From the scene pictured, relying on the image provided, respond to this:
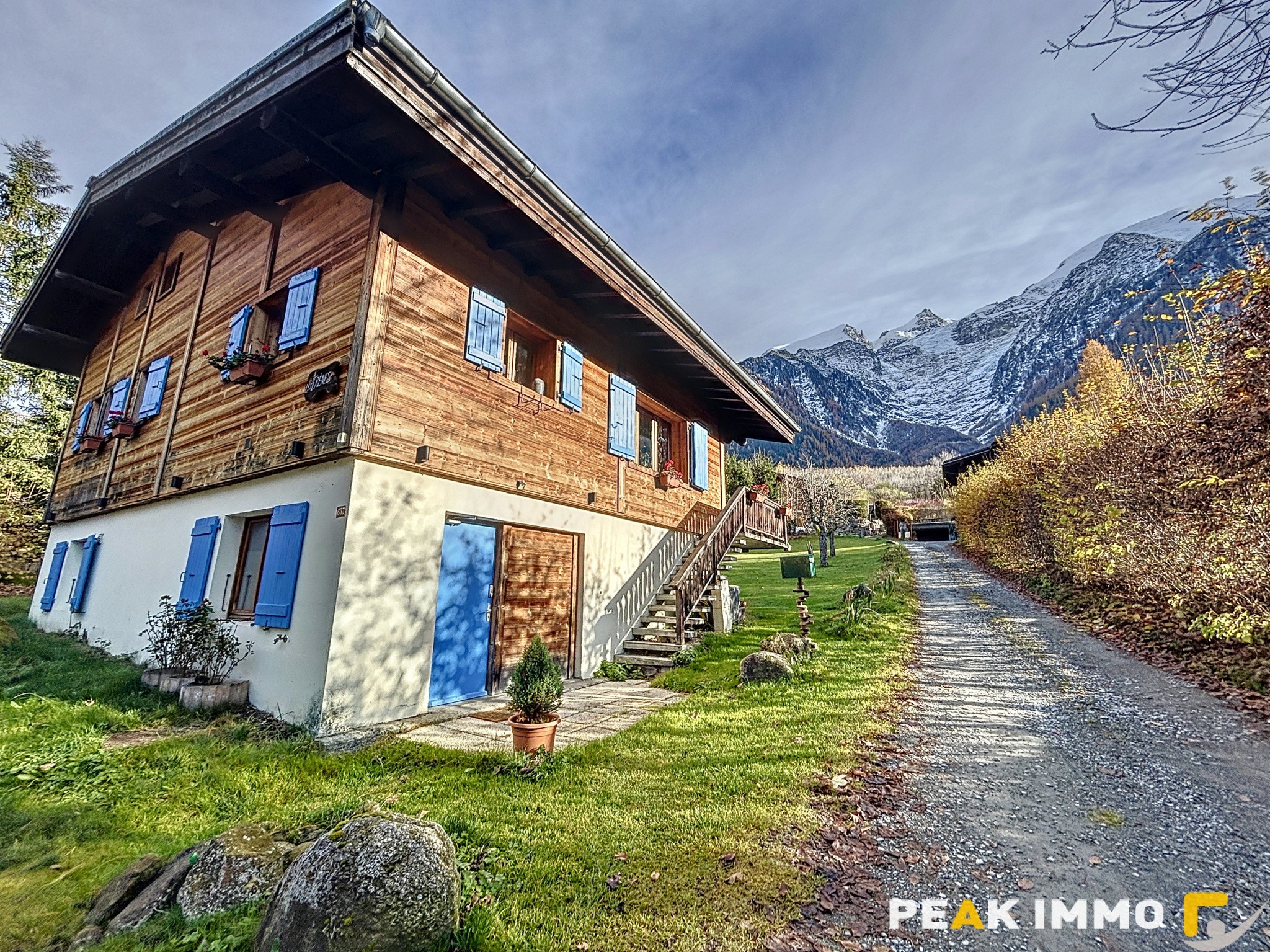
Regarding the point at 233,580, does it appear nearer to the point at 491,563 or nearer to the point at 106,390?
the point at 491,563

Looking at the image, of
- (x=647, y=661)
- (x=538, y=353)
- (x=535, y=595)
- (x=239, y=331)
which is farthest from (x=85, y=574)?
(x=647, y=661)

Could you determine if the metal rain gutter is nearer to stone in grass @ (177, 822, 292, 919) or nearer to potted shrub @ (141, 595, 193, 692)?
stone in grass @ (177, 822, 292, 919)

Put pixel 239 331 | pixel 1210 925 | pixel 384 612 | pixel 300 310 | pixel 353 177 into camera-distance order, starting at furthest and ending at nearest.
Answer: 1. pixel 239 331
2. pixel 300 310
3. pixel 353 177
4. pixel 384 612
5. pixel 1210 925

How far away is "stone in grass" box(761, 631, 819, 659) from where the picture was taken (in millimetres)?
7527

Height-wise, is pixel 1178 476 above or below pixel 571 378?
below

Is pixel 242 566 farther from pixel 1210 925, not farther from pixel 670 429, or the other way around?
pixel 1210 925

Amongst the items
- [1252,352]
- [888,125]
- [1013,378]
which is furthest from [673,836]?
[1013,378]

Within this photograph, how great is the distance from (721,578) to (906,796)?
6.75m

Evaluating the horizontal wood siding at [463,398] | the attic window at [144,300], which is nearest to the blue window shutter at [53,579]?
the attic window at [144,300]

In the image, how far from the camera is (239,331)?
24.2ft

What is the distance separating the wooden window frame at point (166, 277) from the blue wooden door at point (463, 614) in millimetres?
8393

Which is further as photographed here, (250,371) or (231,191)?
(231,191)

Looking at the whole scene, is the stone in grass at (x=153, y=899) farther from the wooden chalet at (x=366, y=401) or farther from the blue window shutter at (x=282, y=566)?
the blue window shutter at (x=282, y=566)

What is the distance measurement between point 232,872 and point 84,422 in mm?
13904
